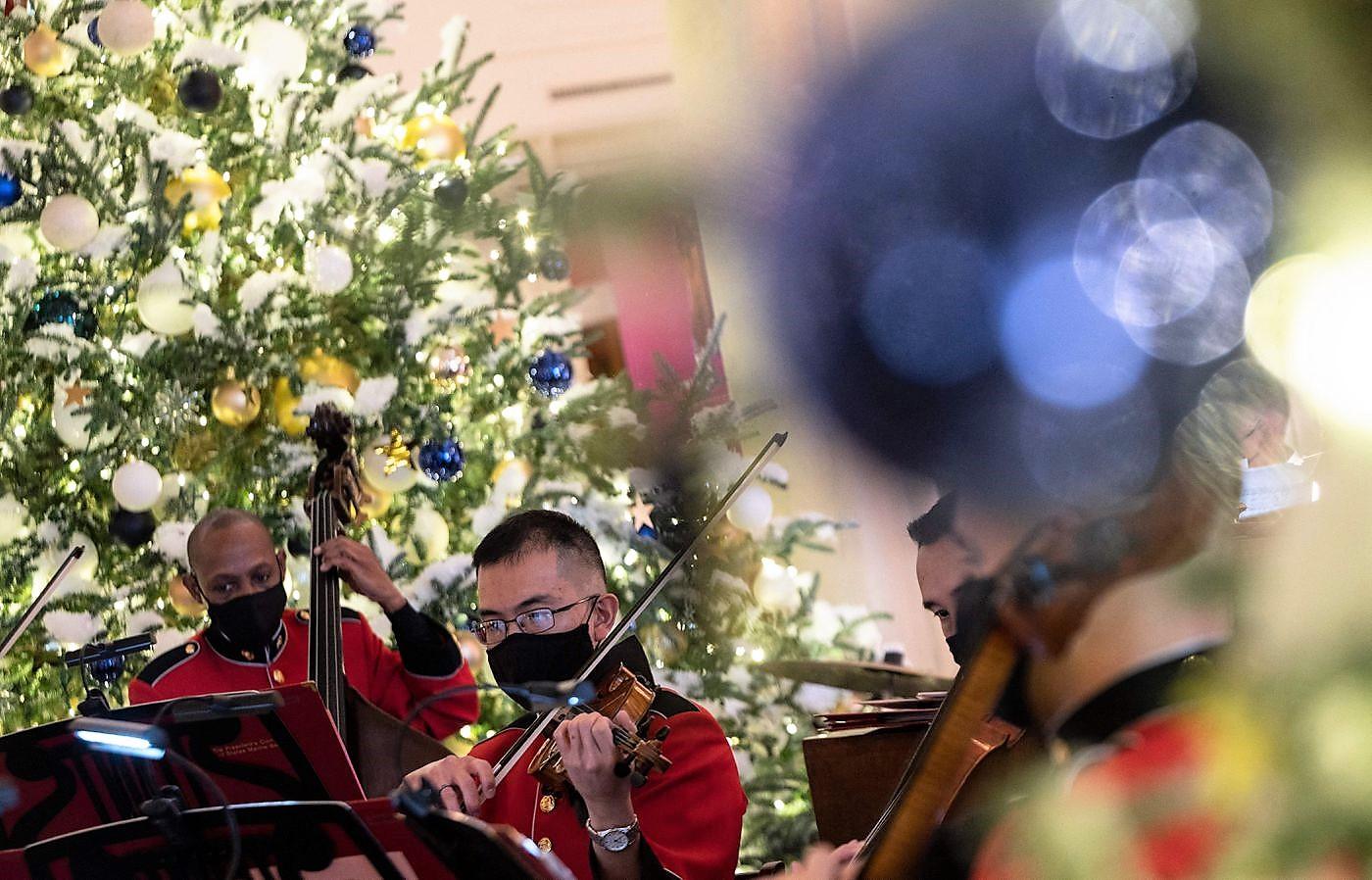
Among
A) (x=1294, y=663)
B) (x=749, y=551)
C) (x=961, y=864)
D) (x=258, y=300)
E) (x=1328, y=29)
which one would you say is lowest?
(x=749, y=551)

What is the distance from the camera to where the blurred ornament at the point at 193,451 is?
12.5ft

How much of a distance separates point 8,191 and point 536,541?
228 cm

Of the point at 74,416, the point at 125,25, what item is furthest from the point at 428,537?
the point at 125,25

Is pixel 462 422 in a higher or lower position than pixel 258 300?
lower

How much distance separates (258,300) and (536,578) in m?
1.89

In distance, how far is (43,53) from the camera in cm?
376

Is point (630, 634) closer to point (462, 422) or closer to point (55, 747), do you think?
point (55, 747)

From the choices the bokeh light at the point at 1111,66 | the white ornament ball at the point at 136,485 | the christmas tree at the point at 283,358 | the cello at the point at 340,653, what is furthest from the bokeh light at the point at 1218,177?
the white ornament ball at the point at 136,485

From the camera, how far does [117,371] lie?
3.81 metres

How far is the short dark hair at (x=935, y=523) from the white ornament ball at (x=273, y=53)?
3.55 m

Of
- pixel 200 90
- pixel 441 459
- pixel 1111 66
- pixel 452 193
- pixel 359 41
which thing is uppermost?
pixel 359 41

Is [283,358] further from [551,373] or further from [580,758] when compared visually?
[580,758]

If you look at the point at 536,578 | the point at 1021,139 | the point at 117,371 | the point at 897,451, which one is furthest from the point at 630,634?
the point at 117,371

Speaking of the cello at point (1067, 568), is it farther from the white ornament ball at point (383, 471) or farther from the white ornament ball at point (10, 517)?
the white ornament ball at point (10, 517)
